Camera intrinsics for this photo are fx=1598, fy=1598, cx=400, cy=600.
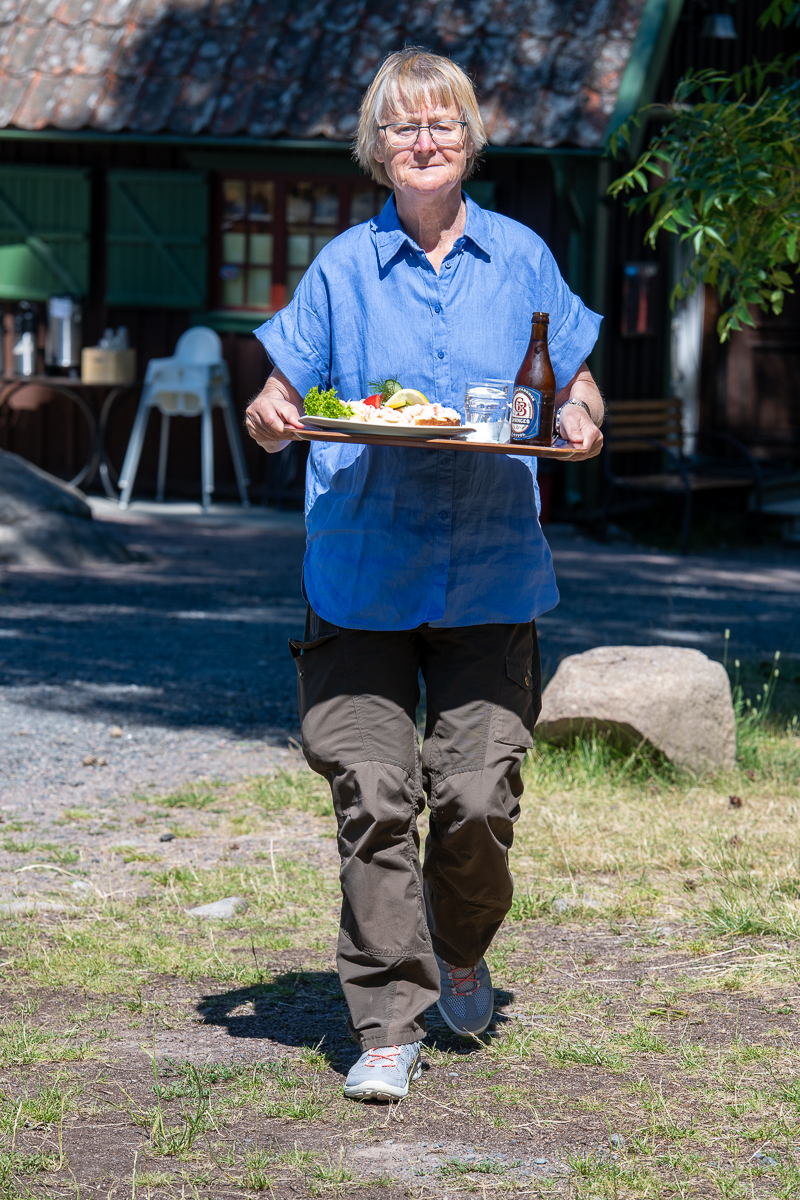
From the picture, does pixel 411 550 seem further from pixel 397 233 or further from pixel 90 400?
pixel 90 400

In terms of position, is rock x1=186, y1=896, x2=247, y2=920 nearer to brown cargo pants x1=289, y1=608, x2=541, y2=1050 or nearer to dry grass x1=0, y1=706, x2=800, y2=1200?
dry grass x1=0, y1=706, x2=800, y2=1200

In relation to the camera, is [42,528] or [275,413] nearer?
[275,413]

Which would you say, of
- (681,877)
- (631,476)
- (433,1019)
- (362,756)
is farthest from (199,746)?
(631,476)

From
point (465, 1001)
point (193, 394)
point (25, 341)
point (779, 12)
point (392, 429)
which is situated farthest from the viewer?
point (25, 341)

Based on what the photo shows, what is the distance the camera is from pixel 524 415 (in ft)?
10.1

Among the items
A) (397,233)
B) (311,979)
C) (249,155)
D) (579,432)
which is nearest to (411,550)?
(579,432)

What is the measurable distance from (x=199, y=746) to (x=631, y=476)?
731 centimetres

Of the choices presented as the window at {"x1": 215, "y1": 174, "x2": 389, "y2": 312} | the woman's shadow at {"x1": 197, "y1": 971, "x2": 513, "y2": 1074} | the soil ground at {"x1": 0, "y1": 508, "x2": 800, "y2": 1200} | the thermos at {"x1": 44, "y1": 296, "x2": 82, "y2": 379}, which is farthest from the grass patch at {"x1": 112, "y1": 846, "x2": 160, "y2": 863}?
the thermos at {"x1": 44, "y1": 296, "x2": 82, "y2": 379}

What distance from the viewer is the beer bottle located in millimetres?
3086

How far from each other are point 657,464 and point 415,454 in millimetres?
10580

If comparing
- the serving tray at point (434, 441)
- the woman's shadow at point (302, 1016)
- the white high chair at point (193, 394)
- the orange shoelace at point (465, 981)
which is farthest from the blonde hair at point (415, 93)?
the white high chair at point (193, 394)

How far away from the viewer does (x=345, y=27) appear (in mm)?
12336

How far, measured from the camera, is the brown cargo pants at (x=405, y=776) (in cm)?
316

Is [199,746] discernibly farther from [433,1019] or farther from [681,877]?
[433,1019]
